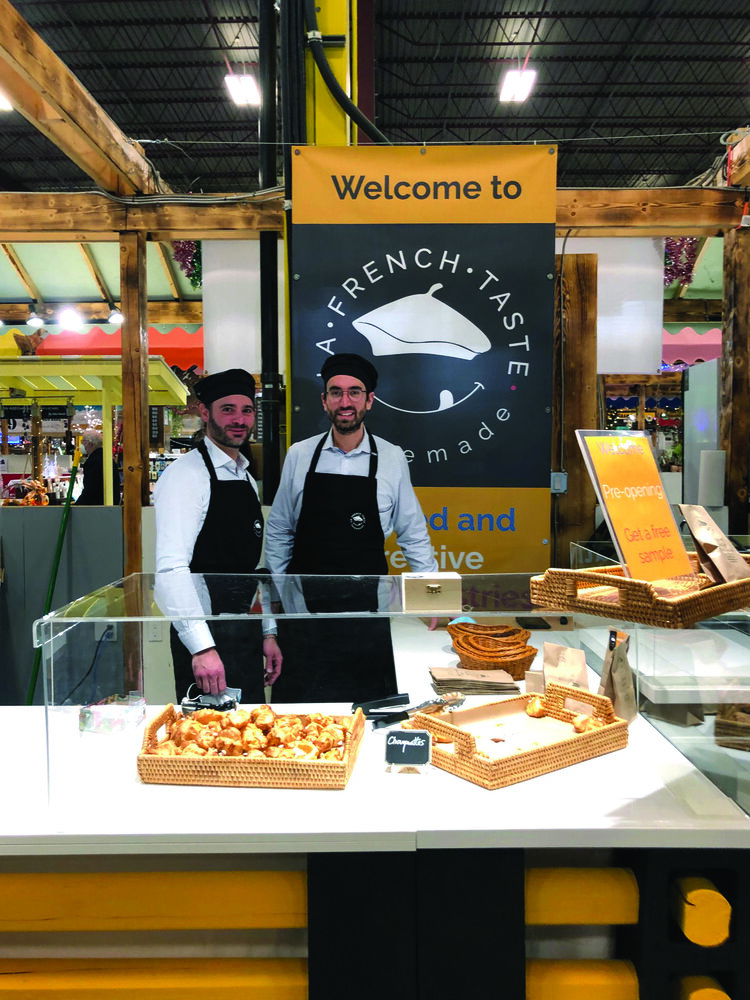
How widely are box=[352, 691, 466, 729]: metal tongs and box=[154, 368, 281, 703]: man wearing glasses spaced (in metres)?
0.34

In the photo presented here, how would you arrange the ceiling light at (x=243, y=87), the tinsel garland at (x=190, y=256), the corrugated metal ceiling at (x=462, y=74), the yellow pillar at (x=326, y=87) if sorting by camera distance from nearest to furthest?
1. the yellow pillar at (x=326, y=87)
2. the tinsel garland at (x=190, y=256)
3. the corrugated metal ceiling at (x=462, y=74)
4. the ceiling light at (x=243, y=87)

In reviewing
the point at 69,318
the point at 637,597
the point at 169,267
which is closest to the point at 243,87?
the point at 169,267

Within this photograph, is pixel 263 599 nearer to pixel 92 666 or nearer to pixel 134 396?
pixel 92 666

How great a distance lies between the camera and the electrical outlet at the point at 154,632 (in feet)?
5.92

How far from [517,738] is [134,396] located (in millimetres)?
3309

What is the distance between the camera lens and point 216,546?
2787 mm

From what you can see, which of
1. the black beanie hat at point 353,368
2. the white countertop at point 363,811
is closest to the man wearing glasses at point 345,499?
the black beanie hat at point 353,368

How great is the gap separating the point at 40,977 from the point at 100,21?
9119mm

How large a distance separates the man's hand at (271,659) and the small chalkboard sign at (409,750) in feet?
1.93

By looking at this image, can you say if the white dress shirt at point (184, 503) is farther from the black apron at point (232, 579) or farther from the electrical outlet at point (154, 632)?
the electrical outlet at point (154, 632)

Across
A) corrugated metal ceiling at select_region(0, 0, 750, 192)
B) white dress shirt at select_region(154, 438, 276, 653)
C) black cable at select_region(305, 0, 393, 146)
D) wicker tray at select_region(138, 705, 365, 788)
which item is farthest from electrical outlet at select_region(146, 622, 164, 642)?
corrugated metal ceiling at select_region(0, 0, 750, 192)

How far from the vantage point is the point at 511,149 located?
3158mm

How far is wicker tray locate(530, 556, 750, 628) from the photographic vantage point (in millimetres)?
1353

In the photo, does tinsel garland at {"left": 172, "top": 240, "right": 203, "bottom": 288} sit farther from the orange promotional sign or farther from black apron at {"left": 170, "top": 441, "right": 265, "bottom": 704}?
the orange promotional sign
